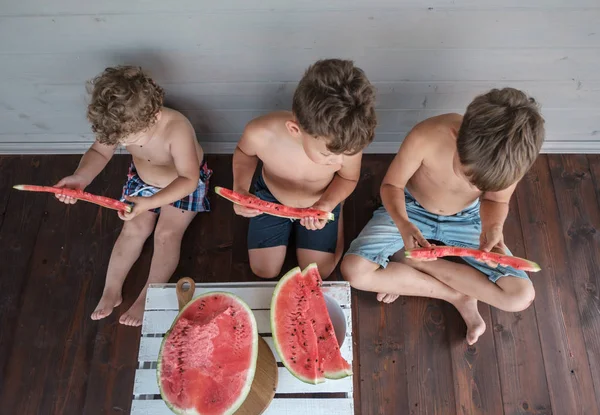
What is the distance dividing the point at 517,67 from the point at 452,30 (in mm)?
325

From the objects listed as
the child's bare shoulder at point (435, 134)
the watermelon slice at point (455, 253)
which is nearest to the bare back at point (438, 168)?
the child's bare shoulder at point (435, 134)

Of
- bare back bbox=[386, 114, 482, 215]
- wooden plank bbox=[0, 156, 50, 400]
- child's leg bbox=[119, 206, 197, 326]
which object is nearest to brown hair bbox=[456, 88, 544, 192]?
bare back bbox=[386, 114, 482, 215]

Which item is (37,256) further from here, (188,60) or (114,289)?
(188,60)

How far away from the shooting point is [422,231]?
5.81ft

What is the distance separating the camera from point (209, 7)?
140cm

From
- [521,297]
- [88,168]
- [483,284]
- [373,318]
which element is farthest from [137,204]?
[521,297]

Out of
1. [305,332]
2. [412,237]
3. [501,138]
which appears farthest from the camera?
[412,237]

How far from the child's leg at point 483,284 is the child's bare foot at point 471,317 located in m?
0.06

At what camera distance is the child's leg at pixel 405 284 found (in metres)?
1.76

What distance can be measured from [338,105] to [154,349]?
91cm

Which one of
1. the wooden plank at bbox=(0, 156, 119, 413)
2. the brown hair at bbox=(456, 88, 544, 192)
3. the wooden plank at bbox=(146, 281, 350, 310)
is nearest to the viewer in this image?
the brown hair at bbox=(456, 88, 544, 192)

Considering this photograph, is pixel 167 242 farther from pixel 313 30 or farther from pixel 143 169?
pixel 313 30

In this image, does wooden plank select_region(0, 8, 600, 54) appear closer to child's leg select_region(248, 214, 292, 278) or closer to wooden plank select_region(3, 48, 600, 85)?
wooden plank select_region(3, 48, 600, 85)

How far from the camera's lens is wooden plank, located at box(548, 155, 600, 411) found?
1.81 m
